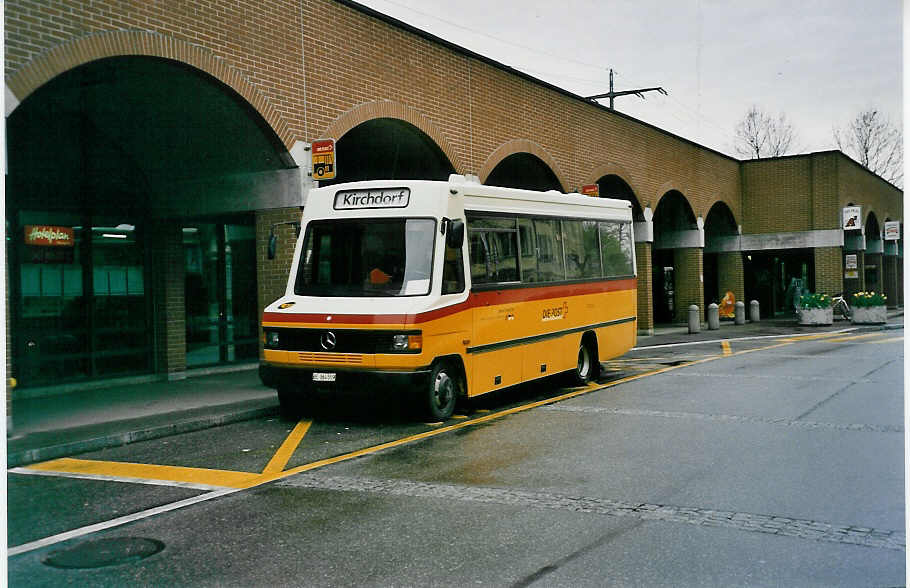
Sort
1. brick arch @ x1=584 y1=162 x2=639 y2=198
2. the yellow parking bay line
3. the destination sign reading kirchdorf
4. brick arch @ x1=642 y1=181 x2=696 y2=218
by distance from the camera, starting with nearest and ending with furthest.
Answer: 1. the yellow parking bay line
2. the destination sign reading kirchdorf
3. brick arch @ x1=584 y1=162 x2=639 y2=198
4. brick arch @ x1=642 y1=181 x2=696 y2=218

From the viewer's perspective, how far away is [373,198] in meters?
11.2

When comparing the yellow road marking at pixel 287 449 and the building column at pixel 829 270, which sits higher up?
the building column at pixel 829 270

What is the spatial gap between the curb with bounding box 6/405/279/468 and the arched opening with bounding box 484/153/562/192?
1105cm

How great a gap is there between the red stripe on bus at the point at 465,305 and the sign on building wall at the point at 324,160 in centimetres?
320

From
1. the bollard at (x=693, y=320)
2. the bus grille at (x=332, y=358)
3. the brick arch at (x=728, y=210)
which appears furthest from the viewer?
the brick arch at (x=728, y=210)

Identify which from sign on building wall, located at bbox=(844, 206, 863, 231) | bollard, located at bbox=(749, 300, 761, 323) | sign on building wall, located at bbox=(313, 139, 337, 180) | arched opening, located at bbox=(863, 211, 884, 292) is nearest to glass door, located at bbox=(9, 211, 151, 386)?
sign on building wall, located at bbox=(313, 139, 337, 180)

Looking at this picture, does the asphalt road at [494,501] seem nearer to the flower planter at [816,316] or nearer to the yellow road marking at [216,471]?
the yellow road marking at [216,471]

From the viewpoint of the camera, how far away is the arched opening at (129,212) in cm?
1298

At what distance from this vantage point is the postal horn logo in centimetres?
1048

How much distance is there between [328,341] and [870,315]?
26.1 metres

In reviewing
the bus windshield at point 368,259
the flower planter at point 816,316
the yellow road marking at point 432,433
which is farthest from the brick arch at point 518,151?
the flower planter at point 816,316

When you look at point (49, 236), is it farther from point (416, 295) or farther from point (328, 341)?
point (416, 295)

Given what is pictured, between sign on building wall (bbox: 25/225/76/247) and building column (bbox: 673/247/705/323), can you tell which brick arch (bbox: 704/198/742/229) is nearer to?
building column (bbox: 673/247/705/323)

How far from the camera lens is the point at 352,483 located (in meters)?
7.50
